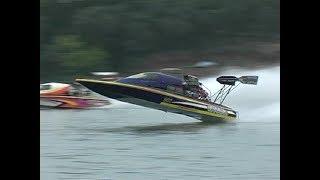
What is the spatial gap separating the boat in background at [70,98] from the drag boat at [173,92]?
3cm

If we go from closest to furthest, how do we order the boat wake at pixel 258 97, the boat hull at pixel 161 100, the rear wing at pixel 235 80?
the boat wake at pixel 258 97
the rear wing at pixel 235 80
the boat hull at pixel 161 100

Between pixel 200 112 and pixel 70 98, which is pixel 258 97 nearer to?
pixel 200 112

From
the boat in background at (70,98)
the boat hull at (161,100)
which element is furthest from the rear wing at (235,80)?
the boat in background at (70,98)

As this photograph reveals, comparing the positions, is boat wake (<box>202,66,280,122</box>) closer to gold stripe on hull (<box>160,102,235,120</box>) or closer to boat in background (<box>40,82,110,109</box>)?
gold stripe on hull (<box>160,102,235,120</box>)

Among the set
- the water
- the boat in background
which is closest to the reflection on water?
the water

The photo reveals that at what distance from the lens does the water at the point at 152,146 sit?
70.4 inches

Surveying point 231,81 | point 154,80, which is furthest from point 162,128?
point 231,81

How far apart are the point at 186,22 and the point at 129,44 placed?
0.21 metres

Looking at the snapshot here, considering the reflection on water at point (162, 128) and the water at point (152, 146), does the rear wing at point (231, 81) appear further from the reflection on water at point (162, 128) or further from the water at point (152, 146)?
the reflection on water at point (162, 128)

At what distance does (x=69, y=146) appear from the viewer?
73.5 inches

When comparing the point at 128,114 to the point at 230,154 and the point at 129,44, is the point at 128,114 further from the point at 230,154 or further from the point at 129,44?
the point at 230,154

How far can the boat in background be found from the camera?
5.72 ft

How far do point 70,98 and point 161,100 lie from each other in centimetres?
34
